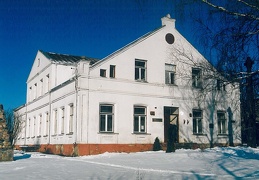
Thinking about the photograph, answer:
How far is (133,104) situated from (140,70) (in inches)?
103

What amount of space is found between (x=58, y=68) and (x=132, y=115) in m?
8.82

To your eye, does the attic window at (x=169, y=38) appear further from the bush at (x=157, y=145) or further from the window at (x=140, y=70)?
the bush at (x=157, y=145)

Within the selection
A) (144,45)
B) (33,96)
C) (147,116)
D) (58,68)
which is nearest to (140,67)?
(144,45)

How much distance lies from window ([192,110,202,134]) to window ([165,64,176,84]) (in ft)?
10.0

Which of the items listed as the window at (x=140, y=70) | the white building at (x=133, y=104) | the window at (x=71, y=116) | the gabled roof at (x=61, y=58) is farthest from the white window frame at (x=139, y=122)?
the gabled roof at (x=61, y=58)

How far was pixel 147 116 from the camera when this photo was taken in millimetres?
22578

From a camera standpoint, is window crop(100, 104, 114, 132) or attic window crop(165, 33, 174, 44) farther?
attic window crop(165, 33, 174, 44)

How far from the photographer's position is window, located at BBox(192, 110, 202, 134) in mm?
24672

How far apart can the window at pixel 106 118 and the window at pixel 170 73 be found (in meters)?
5.25

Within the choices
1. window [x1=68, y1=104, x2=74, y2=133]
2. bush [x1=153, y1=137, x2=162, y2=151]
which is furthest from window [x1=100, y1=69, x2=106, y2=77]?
bush [x1=153, y1=137, x2=162, y2=151]

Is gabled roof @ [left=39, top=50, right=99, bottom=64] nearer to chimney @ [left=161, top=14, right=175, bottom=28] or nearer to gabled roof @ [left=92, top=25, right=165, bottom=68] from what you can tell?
gabled roof @ [left=92, top=25, right=165, bottom=68]

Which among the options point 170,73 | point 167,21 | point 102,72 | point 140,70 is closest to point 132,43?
point 140,70

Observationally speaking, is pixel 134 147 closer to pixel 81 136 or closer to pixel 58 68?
pixel 81 136

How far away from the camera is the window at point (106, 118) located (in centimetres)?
2111
